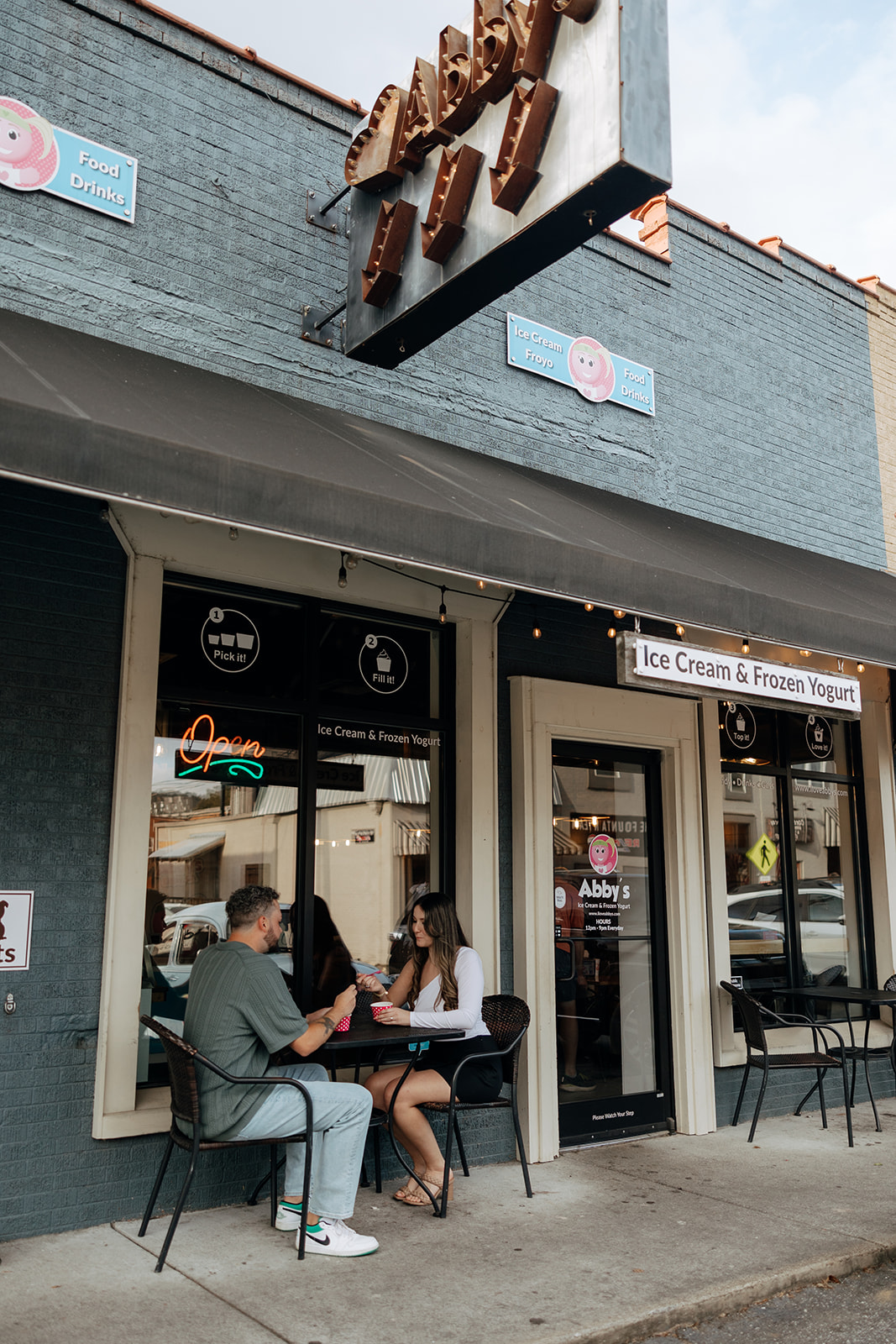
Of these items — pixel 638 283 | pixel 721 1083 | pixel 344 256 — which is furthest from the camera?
pixel 638 283

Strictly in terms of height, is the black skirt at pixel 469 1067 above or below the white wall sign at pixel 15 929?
below

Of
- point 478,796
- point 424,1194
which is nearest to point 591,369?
point 478,796

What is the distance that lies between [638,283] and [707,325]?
0.73 meters

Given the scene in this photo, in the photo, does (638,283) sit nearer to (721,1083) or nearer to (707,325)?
(707,325)

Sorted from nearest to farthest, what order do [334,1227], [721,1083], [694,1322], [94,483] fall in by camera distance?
[94,483]
[694,1322]
[334,1227]
[721,1083]

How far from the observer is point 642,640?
16.5ft

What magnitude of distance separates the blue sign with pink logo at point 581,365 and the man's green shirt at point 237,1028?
4.10 m

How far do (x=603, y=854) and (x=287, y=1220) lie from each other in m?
2.98

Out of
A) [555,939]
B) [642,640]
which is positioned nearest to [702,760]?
[555,939]

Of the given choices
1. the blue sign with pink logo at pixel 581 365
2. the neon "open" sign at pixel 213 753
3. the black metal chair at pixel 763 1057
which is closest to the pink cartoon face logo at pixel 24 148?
the neon "open" sign at pixel 213 753

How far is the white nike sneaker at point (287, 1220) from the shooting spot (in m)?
4.48

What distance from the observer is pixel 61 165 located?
508 centimetres

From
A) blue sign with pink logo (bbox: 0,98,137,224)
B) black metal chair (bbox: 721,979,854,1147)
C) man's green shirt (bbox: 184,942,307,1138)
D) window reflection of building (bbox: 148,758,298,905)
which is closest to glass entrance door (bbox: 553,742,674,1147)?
black metal chair (bbox: 721,979,854,1147)

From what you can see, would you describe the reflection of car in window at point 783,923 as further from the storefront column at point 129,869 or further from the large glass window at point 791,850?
the storefront column at point 129,869
